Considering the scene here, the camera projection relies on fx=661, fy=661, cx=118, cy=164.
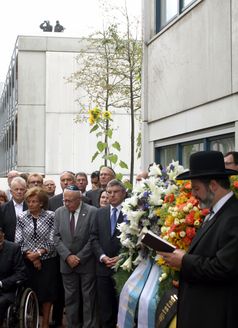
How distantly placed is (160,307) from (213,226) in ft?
5.05

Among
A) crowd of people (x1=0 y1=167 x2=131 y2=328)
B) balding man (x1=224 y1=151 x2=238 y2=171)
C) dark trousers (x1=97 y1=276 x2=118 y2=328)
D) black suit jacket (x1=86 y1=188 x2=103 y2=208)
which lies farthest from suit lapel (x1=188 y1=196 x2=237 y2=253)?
black suit jacket (x1=86 y1=188 x2=103 y2=208)

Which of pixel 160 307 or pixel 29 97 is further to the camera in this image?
pixel 29 97

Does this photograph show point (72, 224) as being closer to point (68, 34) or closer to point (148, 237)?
point (148, 237)

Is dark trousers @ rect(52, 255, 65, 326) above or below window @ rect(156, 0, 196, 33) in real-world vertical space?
below

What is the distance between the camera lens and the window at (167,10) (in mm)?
11742

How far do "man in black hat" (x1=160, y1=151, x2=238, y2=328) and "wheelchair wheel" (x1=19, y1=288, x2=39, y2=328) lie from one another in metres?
3.81

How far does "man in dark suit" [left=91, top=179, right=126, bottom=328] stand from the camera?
348 inches

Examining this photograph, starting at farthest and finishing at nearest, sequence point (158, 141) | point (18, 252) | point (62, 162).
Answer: point (62, 162) → point (158, 141) → point (18, 252)

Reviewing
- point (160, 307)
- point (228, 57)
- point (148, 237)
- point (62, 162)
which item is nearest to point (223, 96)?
point (228, 57)

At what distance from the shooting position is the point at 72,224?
30.3 ft

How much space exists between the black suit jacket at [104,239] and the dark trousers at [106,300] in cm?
12

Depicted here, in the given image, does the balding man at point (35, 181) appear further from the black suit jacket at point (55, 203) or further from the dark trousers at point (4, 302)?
the dark trousers at point (4, 302)

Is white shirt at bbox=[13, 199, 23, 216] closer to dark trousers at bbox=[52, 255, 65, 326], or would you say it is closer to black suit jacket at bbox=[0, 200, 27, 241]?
black suit jacket at bbox=[0, 200, 27, 241]

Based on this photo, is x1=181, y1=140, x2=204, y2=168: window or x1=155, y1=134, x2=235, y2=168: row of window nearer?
x1=155, y1=134, x2=235, y2=168: row of window
